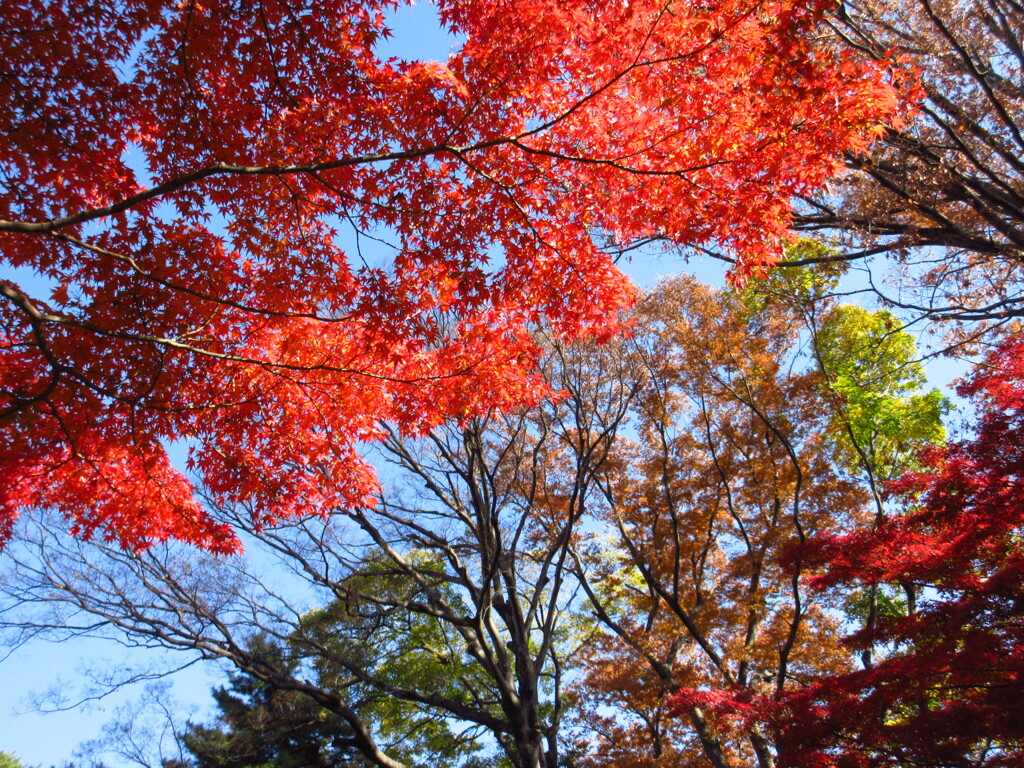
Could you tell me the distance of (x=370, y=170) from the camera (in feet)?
14.9

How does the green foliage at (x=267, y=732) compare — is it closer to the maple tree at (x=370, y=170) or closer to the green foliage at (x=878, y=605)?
the maple tree at (x=370, y=170)

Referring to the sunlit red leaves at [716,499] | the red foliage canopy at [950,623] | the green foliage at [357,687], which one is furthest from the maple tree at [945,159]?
the green foliage at [357,687]

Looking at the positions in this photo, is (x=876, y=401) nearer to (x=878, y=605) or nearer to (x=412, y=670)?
(x=878, y=605)

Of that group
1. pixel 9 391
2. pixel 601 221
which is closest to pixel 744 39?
pixel 601 221

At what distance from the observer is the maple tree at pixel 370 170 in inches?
159

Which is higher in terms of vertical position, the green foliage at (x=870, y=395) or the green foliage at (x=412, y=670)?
the green foliage at (x=870, y=395)

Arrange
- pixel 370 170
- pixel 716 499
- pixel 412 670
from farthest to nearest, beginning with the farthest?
pixel 412 670 < pixel 716 499 < pixel 370 170

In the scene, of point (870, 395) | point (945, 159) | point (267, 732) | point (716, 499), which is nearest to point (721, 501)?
point (716, 499)

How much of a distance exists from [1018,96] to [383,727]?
16854 millimetres

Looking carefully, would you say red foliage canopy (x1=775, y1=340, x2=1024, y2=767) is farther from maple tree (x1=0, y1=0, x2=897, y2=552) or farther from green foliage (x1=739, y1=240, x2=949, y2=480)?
green foliage (x1=739, y1=240, x2=949, y2=480)

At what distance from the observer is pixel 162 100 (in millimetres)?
4223

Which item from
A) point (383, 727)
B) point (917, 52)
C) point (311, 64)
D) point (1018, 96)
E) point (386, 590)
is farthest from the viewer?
point (383, 727)

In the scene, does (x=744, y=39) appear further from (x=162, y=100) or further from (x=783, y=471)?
(x=783, y=471)

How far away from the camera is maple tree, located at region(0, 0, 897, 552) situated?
404cm
